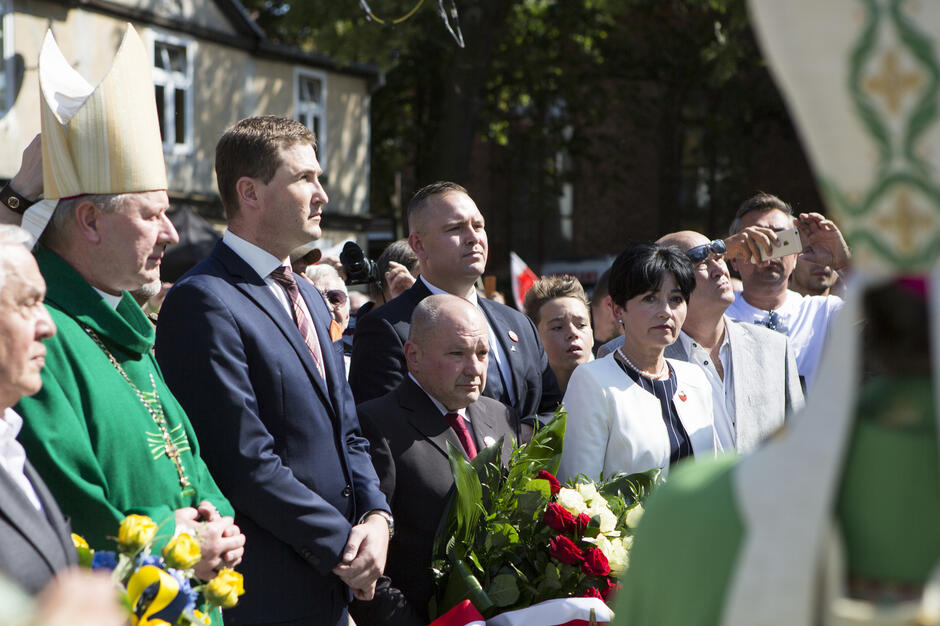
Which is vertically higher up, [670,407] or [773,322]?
[773,322]

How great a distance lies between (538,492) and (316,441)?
2.49 ft

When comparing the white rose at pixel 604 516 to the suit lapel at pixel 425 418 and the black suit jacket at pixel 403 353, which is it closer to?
the suit lapel at pixel 425 418

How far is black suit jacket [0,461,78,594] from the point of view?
6.84 ft

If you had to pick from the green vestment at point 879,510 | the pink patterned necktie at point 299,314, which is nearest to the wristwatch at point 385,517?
the pink patterned necktie at point 299,314

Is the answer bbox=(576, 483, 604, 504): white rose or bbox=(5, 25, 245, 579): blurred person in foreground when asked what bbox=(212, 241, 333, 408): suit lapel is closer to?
bbox=(5, 25, 245, 579): blurred person in foreground

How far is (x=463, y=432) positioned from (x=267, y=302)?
37.7 inches

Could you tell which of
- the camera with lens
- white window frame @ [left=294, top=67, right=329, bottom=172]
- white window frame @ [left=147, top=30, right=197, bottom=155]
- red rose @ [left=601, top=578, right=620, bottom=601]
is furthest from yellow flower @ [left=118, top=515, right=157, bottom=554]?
white window frame @ [left=294, top=67, right=329, bottom=172]

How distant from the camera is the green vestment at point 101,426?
251 cm

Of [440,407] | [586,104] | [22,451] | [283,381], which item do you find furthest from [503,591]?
[586,104]

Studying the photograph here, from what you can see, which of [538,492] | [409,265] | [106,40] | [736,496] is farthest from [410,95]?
[736,496]

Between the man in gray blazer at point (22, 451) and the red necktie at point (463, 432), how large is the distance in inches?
71.0

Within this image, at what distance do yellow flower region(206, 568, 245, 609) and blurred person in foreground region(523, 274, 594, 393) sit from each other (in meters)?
3.43

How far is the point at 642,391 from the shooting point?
13.9 ft

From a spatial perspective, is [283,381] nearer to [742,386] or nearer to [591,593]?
[591,593]
